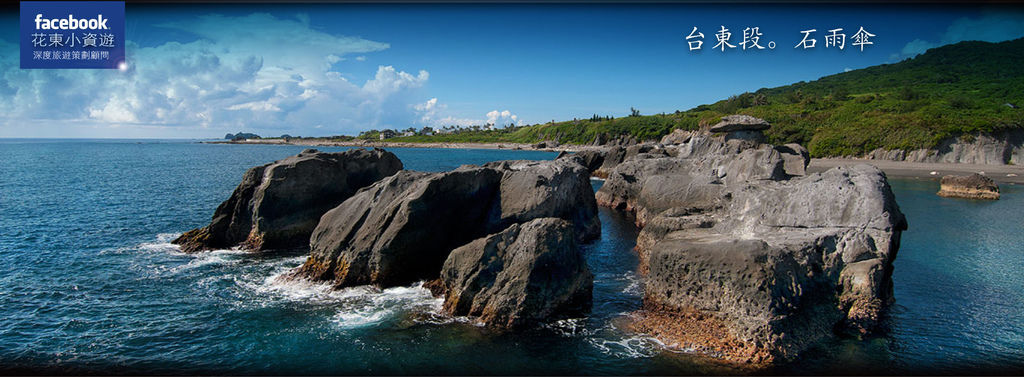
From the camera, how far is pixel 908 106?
299 feet

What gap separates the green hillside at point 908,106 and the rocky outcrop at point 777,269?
66.0 m

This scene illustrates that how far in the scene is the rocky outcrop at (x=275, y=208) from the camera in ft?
87.9

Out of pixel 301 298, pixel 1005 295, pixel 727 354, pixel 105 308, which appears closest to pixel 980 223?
pixel 1005 295

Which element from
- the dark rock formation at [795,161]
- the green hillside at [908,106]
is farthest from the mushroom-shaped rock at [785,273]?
the green hillside at [908,106]

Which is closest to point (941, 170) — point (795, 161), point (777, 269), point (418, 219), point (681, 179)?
point (795, 161)

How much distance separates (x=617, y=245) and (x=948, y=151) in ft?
236

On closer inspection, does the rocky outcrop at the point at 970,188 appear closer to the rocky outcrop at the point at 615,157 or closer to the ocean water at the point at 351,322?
the ocean water at the point at 351,322

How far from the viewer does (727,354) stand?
44.0 feet

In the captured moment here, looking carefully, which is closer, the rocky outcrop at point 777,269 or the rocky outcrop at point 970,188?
the rocky outcrop at point 777,269

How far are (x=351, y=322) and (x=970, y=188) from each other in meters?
55.4

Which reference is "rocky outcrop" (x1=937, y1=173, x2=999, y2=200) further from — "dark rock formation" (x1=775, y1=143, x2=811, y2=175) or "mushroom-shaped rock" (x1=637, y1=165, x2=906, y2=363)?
"mushroom-shaped rock" (x1=637, y1=165, x2=906, y2=363)

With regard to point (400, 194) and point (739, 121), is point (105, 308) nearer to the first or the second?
point (400, 194)

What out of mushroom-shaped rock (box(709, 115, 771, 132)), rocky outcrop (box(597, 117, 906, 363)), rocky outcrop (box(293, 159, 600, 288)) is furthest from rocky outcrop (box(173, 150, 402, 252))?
mushroom-shaped rock (box(709, 115, 771, 132))

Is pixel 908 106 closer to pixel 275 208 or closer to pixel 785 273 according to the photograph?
pixel 785 273
